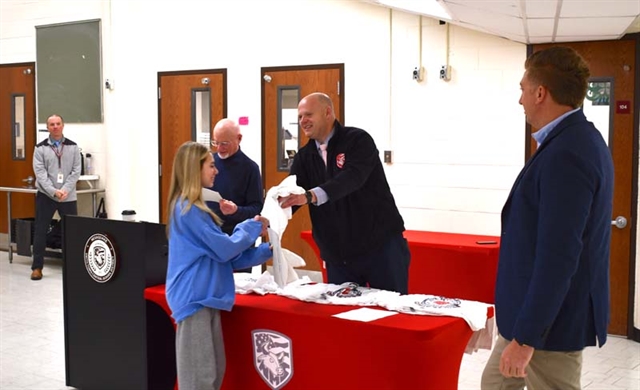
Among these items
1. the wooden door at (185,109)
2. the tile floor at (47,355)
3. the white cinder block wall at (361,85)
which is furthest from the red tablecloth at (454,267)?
the wooden door at (185,109)

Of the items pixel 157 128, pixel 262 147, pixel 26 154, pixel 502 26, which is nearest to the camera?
→ pixel 502 26

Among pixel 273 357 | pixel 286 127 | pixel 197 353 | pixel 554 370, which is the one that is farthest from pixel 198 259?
pixel 286 127

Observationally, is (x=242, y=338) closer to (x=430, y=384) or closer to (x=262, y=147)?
(x=430, y=384)

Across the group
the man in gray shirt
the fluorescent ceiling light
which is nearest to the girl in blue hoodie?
the fluorescent ceiling light

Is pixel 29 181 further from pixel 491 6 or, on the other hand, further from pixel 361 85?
pixel 491 6

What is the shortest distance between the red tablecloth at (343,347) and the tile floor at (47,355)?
155 cm

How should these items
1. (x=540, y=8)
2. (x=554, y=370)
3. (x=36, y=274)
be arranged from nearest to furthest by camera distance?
(x=554, y=370) < (x=540, y=8) < (x=36, y=274)

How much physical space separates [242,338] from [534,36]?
3.48 meters

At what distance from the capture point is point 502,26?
5348 millimetres

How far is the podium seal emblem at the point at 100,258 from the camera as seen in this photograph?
4168 mm

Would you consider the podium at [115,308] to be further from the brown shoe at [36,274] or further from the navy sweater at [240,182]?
the brown shoe at [36,274]

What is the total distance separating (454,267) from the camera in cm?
570

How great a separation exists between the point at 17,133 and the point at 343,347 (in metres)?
7.99

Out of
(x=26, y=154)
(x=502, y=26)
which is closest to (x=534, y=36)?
(x=502, y=26)
